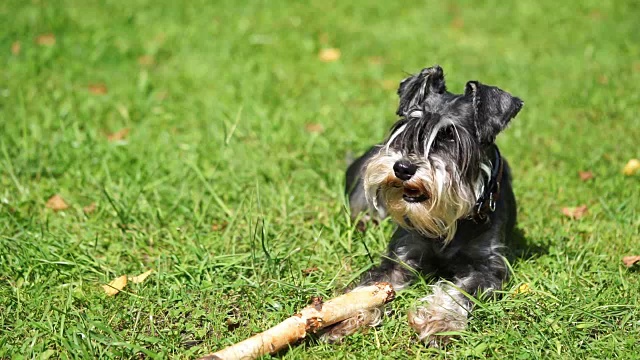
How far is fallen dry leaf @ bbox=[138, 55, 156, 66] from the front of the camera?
275 inches

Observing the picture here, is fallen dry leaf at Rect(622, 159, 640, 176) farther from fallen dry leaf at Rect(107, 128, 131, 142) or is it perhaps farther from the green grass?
fallen dry leaf at Rect(107, 128, 131, 142)

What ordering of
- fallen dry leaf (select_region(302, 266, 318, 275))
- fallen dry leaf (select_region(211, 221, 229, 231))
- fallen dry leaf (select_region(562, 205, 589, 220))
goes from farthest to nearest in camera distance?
1. fallen dry leaf (select_region(562, 205, 589, 220))
2. fallen dry leaf (select_region(211, 221, 229, 231))
3. fallen dry leaf (select_region(302, 266, 318, 275))

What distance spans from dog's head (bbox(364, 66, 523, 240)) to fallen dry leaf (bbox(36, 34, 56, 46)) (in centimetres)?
471

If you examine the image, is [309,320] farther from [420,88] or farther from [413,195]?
[420,88]

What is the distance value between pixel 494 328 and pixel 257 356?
120cm

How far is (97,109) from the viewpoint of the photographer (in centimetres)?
600

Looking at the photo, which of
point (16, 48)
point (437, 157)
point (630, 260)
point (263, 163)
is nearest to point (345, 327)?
point (437, 157)

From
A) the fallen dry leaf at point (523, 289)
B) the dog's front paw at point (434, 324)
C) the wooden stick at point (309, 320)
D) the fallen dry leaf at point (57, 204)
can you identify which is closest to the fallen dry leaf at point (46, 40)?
the fallen dry leaf at point (57, 204)

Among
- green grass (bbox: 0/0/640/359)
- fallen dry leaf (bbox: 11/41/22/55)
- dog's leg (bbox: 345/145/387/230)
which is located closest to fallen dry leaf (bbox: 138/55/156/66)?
green grass (bbox: 0/0/640/359)

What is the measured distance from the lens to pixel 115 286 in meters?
3.82

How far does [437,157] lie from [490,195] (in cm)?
55

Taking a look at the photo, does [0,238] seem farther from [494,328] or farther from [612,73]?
[612,73]

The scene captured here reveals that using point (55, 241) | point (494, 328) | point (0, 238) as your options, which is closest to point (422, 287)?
point (494, 328)

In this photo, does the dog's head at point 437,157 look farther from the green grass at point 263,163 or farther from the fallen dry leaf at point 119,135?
the fallen dry leaf at point 119,135
